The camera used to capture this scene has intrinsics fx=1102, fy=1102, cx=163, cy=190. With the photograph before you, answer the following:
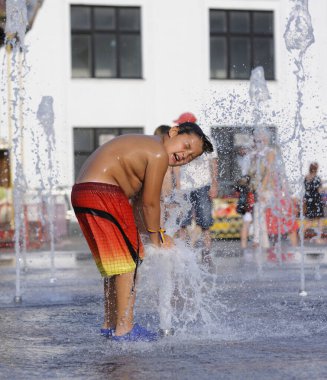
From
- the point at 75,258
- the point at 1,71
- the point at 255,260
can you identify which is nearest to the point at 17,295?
the point at 255,260

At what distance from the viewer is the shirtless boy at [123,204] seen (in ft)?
18.5

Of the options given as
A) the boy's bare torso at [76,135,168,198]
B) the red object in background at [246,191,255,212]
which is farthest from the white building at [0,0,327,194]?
the boy's bare torso at [76,135,168,198]

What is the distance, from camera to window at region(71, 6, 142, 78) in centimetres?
2634

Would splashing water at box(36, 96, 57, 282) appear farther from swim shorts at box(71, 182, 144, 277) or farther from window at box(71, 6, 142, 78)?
swim shorts at box(71, 182, 144, 277)

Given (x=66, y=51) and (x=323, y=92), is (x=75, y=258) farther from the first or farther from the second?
(x=323, y=92)

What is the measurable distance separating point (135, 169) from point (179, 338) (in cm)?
91

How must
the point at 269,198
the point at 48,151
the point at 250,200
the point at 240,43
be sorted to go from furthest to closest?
the point at 240,43
the point at 48,151
the point at 250,200
the point at 269,198

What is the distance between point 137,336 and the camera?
5672mm

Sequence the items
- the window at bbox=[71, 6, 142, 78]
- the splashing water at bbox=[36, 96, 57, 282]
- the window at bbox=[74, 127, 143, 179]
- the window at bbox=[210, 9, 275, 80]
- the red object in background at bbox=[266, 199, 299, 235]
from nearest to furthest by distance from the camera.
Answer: the red object in background at bbox=[266, 199, 299, 235]
the splashing water at bbox=[36, 96, 57, 282]
the window at bbox=[74, 127, 143, 179]
the window at bbox=[71, 6, 142, 78]
the window at bbox=[210, 9, 275, 80]

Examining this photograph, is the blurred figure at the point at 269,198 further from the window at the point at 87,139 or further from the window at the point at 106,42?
the window at the point at 106,42

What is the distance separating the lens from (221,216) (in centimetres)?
1998

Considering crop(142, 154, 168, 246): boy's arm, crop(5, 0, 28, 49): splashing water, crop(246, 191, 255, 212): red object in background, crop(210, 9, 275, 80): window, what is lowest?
crop(246, 191, 255, 212): red object in background

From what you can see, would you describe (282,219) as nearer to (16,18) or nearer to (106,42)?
(16,18)

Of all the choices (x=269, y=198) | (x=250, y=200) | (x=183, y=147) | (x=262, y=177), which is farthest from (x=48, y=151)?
(x=183, y=147)
